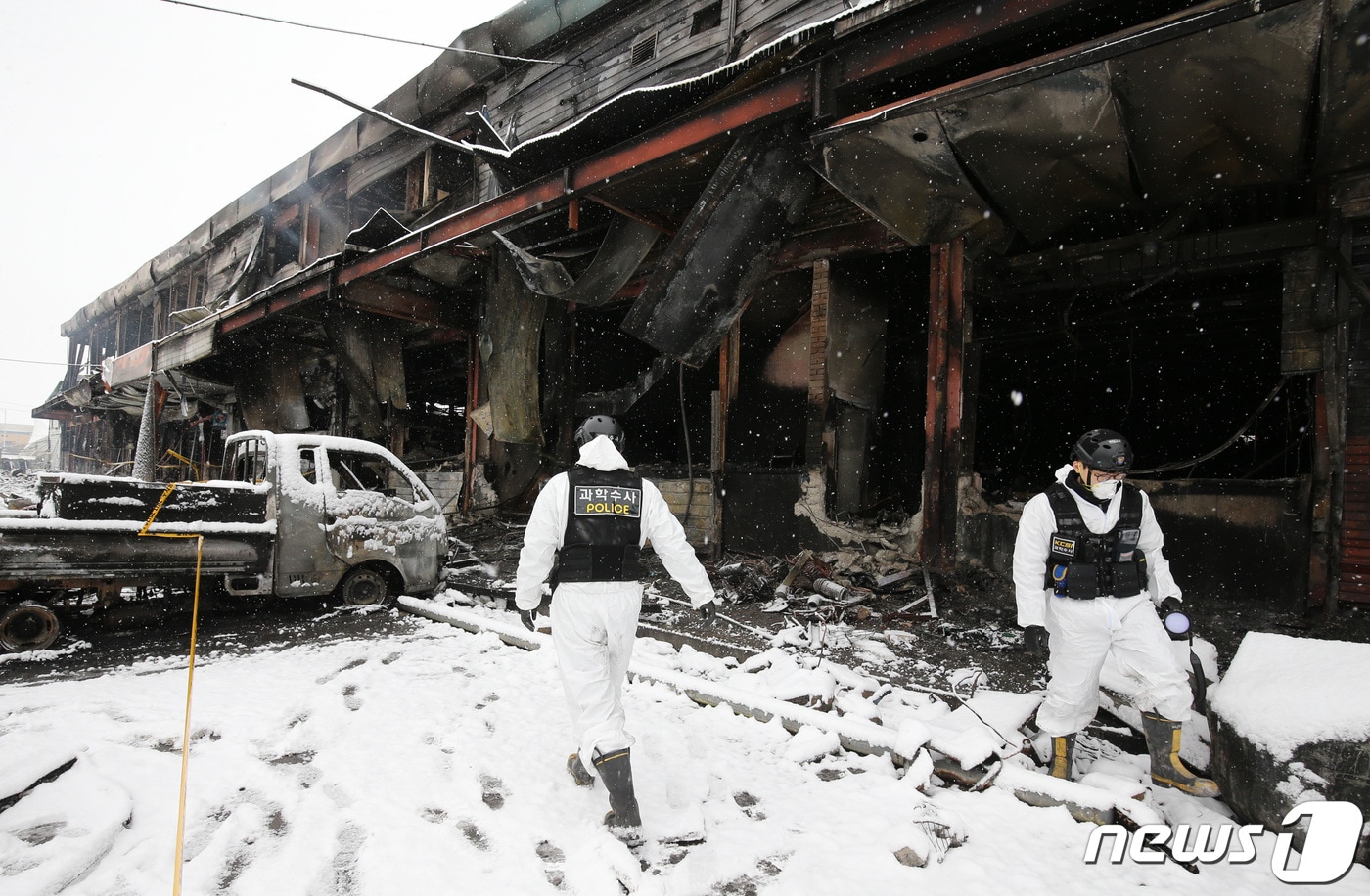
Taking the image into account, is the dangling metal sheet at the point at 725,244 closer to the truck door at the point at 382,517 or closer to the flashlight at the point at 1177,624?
the truck door at the point at 382,517

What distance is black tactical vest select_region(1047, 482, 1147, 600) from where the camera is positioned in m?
3.06

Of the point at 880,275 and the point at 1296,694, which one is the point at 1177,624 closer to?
the point at 1296,694

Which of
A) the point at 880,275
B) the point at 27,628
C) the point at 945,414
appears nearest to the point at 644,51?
the point at 880,275

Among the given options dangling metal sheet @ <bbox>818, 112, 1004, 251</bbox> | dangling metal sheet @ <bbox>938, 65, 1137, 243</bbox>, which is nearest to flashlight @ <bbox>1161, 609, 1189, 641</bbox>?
dangling metal sheet @ <bbox>938, 65, 1137, 243</bbox>

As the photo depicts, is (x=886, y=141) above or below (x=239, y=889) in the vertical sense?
above

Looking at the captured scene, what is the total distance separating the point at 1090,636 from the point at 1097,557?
1.34ft

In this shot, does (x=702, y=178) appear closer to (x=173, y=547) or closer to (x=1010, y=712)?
(x=1010, y=712)

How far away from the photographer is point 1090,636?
10.1 feet

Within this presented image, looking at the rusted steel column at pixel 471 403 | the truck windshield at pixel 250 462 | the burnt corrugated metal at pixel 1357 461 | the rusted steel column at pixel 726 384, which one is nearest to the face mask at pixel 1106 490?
Result: the burnt corrugated metal at pixel 1357 461

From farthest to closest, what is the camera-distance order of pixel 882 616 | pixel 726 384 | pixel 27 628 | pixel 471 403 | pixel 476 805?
pixel 471 403 → pixel 726 384 → pixel 882 616 → pixel 27 628 → pixel 476 805

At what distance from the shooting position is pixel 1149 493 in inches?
229

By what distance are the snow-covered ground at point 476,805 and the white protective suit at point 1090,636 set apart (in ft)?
1.65

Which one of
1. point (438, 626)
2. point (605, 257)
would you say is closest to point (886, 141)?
point (605, 257)

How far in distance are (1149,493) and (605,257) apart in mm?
6423
